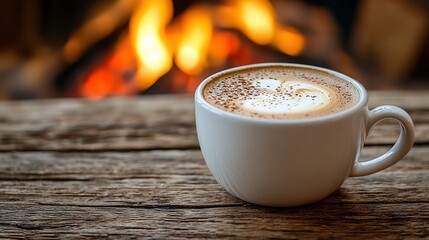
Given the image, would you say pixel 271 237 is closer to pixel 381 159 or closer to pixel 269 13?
pixel 381 159

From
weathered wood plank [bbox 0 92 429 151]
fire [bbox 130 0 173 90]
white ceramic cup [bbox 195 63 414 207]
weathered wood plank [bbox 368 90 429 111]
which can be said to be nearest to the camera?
white ceramic cup [bbox 195 63 414 207]

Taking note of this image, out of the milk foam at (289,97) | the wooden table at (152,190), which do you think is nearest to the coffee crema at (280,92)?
the milk foam at (289,97)

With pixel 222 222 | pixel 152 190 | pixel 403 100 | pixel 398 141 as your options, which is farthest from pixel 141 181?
pixel 403 100

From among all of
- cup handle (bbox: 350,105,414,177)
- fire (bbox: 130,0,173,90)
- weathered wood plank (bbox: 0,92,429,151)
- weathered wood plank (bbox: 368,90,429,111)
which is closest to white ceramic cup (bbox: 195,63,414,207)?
cup handle (bbox: 350,105,414,177)

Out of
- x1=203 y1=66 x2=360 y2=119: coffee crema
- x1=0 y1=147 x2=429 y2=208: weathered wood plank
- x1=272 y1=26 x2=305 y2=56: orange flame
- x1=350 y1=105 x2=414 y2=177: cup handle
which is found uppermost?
x1=203 y1=66 x2=360 y2=119: coffee crema

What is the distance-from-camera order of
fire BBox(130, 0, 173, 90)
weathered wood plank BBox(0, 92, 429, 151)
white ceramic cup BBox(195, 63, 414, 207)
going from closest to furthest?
white ceramic cup BBox(195, 63, 414, 207), weathered wood plank BBox(0, 92, 429, 151), fire BBox(130, 0, 173, 90)

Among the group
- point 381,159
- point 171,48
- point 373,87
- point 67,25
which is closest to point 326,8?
point 373,87

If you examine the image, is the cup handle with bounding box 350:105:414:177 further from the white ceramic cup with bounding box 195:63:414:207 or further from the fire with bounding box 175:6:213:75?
the fire with bounding box 175:6:213:75

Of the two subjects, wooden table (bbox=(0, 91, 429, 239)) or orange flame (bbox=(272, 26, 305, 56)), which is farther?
orange flame (bbox=(272, 26, 305, 56))

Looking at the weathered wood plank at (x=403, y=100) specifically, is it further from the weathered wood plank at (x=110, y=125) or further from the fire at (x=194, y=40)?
the fire at (x=194, y=40)
